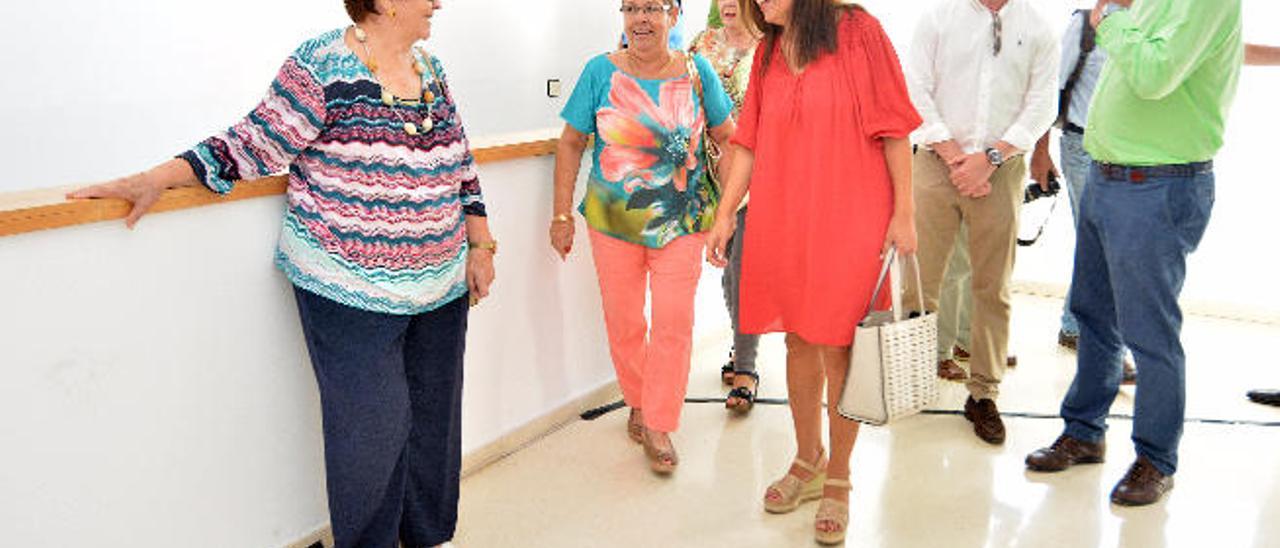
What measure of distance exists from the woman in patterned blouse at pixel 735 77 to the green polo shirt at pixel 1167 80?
901 mm

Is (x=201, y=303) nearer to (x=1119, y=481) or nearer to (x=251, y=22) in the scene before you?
(x=251, y=22)

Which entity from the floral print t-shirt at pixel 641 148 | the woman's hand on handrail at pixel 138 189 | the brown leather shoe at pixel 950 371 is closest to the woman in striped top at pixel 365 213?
the woman's hand on handrail at pixel 138 189

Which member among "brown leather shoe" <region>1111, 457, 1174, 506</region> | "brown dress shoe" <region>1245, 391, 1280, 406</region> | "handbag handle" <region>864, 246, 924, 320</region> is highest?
"handbag handle" <region>864, 246, 924, 320</region>

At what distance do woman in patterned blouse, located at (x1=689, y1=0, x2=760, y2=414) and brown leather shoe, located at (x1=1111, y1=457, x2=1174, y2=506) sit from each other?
107cm

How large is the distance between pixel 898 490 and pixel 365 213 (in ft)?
5.16

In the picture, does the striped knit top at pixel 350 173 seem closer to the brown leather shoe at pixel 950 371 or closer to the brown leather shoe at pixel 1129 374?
the brown leather shoe at pixel 950 371

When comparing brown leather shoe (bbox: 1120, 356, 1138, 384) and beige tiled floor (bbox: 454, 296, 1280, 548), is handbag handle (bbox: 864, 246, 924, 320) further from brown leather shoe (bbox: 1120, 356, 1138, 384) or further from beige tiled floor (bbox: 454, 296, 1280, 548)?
brown leather shoe (bbox: 1120, 356, 1138, 384)

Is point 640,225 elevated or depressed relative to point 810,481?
elevated

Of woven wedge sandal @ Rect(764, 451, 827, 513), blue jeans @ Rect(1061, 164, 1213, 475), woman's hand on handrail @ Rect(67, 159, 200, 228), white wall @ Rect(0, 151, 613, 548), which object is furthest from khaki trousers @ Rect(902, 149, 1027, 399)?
woman's hand on handrail @ Rect(67, 159, 200, 228)

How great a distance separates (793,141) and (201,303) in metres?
1.24

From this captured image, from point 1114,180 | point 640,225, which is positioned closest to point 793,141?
point 640,225

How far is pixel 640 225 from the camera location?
2742 millimetres

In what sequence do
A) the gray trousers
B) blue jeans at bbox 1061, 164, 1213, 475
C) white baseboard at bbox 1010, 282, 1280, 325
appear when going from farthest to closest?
1. white baseboard at bbox 1010, 282, 1280, 325
2. the gray trousers
3. blue jeans at bbox 1061, 164, 1213, 475

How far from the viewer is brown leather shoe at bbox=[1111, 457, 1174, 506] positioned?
2.67 metres
